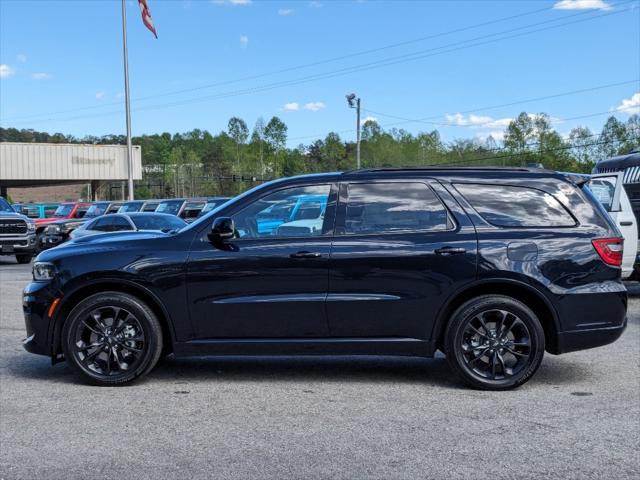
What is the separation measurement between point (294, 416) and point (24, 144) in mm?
53517

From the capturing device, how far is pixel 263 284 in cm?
605

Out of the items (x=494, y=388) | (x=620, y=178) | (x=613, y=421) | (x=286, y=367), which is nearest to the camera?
(x=613, y=421)

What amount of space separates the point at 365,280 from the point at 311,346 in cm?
70

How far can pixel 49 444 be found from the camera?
472 cm

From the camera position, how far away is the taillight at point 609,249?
19.9ft

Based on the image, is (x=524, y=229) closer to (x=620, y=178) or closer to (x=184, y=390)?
(x=184, y=390)

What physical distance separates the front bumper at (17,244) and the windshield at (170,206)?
4904 millimetres

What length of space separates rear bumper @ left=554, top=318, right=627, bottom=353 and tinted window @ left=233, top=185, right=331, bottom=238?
217 centimetres

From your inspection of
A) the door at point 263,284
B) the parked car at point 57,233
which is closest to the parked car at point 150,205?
the parked car at point 57,233

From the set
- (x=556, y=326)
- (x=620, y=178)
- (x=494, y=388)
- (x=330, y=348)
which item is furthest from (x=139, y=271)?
(x=620, y=178)

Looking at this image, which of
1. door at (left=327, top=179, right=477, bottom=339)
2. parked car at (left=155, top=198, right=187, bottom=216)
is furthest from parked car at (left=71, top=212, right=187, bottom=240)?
door at (left=327, top=179, right=477, bottom=339)

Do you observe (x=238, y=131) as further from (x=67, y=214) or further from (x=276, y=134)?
(x=67, y=214)

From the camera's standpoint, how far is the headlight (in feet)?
20.7

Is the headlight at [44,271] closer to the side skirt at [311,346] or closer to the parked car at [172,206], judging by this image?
the side skirt at [311,346]
